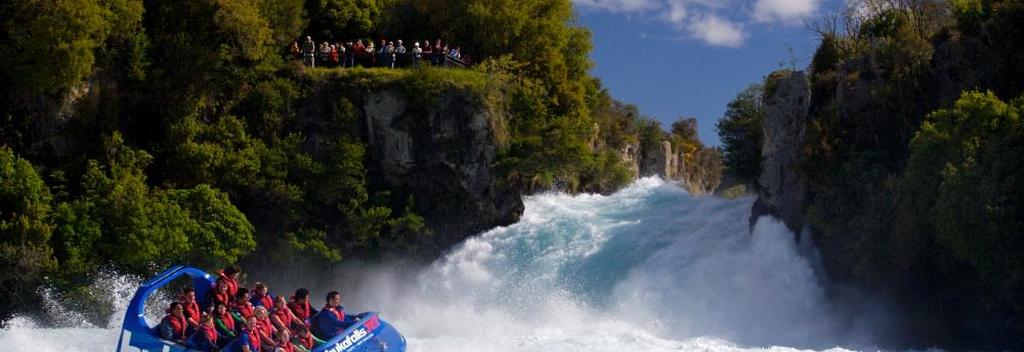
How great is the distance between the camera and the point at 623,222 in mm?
32125

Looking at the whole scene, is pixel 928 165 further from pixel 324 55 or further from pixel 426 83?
pixel 324 55

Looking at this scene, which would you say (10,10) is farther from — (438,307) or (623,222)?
(623,222)

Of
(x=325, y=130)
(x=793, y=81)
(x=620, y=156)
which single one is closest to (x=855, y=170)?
(x=793, y=81)

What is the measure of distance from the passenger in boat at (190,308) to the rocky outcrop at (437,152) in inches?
495

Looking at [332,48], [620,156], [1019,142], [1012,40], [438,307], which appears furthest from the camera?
[620,156]

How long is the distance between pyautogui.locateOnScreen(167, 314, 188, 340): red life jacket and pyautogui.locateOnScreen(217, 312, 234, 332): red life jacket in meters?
0.59

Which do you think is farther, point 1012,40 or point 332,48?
point 332,48

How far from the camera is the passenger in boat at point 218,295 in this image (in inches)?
740

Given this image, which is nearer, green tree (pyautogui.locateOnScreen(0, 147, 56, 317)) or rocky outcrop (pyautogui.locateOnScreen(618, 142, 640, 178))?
green tree (pyautogui.locateOnScreen(0, 147, 56, 317))

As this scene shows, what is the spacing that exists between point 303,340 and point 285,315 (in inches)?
28.4

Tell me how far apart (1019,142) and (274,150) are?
61.2ft

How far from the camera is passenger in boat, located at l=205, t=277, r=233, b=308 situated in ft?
61.7

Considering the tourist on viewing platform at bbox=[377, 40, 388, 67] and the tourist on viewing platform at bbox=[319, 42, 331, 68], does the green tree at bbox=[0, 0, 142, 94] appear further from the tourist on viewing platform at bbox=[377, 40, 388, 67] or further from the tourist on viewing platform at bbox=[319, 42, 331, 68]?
the tourist on viewing platform at bbox=[377, 40, 388, 67]

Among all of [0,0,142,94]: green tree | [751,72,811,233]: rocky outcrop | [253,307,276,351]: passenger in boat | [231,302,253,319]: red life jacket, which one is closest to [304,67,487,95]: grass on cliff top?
[0,0,142,94]: green tree
